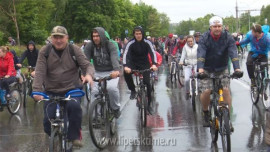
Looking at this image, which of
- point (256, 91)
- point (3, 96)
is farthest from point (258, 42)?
point (3, 96)

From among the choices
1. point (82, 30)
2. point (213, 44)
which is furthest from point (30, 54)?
point (82, 30)

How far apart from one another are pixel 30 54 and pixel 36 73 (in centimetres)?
777

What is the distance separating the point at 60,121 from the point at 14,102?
20.4ft

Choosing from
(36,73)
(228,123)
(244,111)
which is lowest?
(244,111)

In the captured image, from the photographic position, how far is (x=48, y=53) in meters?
5.70

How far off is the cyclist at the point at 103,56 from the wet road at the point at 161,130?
2.51 ft

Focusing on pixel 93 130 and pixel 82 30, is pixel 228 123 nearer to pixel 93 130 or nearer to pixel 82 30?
pixel 93 130

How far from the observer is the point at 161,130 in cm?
831

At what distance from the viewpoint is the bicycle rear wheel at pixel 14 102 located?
11203mm

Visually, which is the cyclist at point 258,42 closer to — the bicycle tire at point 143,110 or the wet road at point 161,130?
the wet road at point 161,130

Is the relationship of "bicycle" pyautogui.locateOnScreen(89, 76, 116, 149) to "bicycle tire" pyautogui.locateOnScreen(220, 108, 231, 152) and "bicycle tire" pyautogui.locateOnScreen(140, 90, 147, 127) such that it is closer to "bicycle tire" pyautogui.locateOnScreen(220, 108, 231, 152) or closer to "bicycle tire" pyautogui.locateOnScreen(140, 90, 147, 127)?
"bicycle tire" pyautogui.locateOnScreen(140, 90, 147, 127)

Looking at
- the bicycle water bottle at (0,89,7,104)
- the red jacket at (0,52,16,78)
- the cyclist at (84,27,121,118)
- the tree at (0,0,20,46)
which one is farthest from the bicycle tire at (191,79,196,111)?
the tree at (0,0,20,46)

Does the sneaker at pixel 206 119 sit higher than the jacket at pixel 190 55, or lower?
lower

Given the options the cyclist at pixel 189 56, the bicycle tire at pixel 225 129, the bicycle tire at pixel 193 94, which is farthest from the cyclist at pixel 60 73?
the cyclist at pixel 189 56
